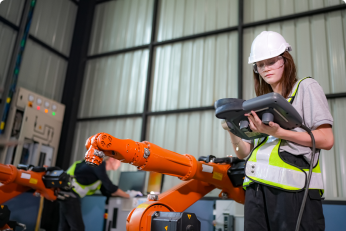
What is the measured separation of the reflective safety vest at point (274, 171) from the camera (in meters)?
1.32

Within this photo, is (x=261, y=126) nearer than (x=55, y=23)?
Yes

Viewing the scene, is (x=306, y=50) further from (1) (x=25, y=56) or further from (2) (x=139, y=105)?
(1) (x=25, y=56)

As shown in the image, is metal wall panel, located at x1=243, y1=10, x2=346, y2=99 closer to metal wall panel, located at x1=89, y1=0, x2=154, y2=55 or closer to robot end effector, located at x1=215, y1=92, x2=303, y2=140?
metal wall panel, located at x1=89, y1=0, x2=154, y2=55

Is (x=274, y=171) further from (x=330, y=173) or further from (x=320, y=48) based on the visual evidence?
(x=320, y=48)

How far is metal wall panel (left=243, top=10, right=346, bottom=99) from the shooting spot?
16.6ft

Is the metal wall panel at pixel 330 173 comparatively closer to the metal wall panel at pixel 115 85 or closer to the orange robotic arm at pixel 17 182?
the metal wall panel at pixel 115 85

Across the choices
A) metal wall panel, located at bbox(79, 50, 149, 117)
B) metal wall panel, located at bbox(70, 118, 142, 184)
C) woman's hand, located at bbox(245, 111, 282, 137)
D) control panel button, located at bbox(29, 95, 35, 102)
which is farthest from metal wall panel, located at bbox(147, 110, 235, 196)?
woman's hand, located at bbox(245, 111, 282, 137)

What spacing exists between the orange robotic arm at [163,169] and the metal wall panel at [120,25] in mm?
5517

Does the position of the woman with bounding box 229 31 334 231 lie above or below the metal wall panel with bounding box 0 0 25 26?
below

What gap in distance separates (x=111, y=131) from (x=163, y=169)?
5.33 meters

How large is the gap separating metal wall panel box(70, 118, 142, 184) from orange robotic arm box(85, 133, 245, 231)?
14.2ft

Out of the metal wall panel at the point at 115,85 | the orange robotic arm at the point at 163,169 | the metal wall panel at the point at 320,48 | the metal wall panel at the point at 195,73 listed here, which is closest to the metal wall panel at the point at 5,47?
the metal wall panel at the point at 115,85

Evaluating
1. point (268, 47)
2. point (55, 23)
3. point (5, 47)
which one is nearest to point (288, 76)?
point (268, 47)

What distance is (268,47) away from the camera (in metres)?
1.56
